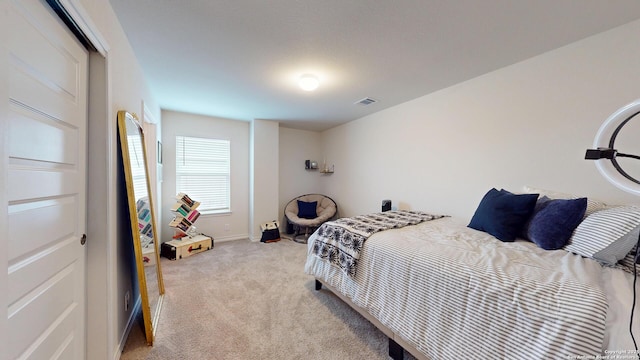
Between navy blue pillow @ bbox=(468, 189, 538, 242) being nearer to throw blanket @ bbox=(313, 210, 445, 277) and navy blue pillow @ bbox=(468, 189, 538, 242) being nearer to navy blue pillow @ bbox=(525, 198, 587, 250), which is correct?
navy blue pillow @ bbox=(525, 198, 587, 250)

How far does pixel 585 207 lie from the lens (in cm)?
155

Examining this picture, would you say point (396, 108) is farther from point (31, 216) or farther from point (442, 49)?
point (31, 216)

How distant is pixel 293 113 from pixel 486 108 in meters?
2.72

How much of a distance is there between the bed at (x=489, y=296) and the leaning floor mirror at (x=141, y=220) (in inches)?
61.1

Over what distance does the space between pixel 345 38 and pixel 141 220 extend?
2.26 meters

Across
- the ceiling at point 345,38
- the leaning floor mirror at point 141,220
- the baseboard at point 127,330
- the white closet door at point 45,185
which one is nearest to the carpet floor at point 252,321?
the baseboard at point 127,330

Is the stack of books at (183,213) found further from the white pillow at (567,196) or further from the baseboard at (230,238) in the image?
the white pillow at (567,196)

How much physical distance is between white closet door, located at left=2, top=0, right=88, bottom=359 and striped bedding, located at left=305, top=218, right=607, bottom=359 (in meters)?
1.72

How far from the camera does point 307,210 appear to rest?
456cm

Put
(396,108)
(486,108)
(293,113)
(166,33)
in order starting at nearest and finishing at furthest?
(166,33), (486,108), (396,108), (293,113)

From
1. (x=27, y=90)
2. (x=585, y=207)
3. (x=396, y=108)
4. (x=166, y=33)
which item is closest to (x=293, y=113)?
(x=396, y=108)

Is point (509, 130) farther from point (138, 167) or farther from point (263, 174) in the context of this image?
point (263, 174)

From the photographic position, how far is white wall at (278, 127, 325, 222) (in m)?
4.91

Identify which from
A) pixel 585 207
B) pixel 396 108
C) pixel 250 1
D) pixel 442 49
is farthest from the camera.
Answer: pixel 396 108
